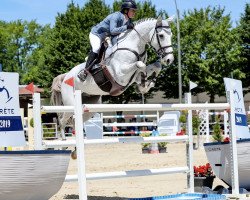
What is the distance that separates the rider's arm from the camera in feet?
24.7

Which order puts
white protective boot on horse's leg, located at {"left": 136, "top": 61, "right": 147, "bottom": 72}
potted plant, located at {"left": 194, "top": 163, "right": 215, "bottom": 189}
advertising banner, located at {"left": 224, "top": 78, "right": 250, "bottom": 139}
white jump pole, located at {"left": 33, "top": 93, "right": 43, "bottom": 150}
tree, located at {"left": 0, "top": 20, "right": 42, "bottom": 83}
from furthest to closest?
tree, located at {"left": 0, "top": 20, "right": 42, "bottom": 83} < white protective boot on horse's leg, located at {"left": 136, "top": 61, "right": 147, "bottom": 72} < potted plant, located at {"left": 194, "top": 163, "right": 215, "bottom": 189} < advertising banner, located at {"left": 224, "top": 78, "right": 250, "bottom": 139} < white jump pole, located at {"left": 33, "top": 93, "right": 43, "bottom": 150}

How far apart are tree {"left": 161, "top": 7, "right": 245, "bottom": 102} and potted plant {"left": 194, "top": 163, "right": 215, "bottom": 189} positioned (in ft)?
113

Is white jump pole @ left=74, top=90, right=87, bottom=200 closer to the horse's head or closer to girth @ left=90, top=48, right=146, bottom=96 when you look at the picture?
the horse's head

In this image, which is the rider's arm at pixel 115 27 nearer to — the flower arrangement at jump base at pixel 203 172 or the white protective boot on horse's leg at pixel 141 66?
the white protective boot on horse's leg at pixel 141 66

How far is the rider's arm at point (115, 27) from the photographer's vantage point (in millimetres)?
7516

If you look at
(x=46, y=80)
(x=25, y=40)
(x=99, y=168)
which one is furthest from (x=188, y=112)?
(x=25, y=40)

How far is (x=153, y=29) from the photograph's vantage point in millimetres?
7547

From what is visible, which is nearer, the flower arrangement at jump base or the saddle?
the flower arrangement at jump base

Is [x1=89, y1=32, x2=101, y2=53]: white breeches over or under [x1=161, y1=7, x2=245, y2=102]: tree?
under

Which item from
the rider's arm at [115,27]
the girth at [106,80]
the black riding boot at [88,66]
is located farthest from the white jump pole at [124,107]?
the black riding boot at [88,66]

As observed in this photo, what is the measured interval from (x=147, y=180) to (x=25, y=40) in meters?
49.6

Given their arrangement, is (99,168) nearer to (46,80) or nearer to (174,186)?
(174,186)

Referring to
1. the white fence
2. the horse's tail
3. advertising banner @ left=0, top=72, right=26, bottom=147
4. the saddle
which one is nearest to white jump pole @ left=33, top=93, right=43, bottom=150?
the white fence

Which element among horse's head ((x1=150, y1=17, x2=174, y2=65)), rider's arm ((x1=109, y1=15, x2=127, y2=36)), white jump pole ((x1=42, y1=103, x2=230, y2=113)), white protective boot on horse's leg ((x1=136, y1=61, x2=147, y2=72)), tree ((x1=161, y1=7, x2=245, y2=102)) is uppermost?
tree ((x1=161, y1=7, x2=245, y2=102))
